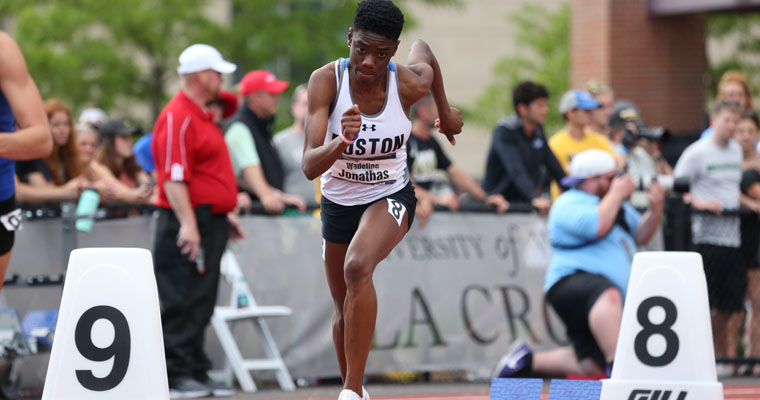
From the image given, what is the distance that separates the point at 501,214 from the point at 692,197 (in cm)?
161

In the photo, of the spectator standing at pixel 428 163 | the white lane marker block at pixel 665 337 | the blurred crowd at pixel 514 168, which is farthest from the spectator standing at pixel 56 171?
the white lane marker block at pixel 665 337

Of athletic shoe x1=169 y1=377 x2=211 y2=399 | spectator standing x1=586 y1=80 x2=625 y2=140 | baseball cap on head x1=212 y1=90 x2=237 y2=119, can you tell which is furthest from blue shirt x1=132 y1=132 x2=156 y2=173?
spectator standing x1=586 y1=80 x2=625 y2=140

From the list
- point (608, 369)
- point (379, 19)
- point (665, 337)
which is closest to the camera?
point (379, 19)

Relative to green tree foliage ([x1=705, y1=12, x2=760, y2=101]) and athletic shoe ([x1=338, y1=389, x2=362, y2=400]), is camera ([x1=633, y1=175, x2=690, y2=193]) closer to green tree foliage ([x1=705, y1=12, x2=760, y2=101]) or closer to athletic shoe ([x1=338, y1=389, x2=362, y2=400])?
athletic shoe ([x1=338, y1=389, x2=362, y2=400])

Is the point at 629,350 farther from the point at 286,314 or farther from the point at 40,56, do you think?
the point at 40,56

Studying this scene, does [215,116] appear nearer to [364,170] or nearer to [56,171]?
[56,171]

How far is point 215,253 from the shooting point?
898 centimetres

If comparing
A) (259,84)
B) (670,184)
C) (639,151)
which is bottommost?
(670,184)

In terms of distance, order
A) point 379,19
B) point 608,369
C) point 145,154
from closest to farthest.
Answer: point 379,19, point 608,369, point 145,154

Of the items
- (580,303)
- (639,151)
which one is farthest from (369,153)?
(639,151)

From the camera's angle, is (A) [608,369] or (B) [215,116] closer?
(A) [608,369]

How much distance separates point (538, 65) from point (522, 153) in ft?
72.9

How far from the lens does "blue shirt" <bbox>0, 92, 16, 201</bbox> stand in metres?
5.80

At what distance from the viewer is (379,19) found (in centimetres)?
600
